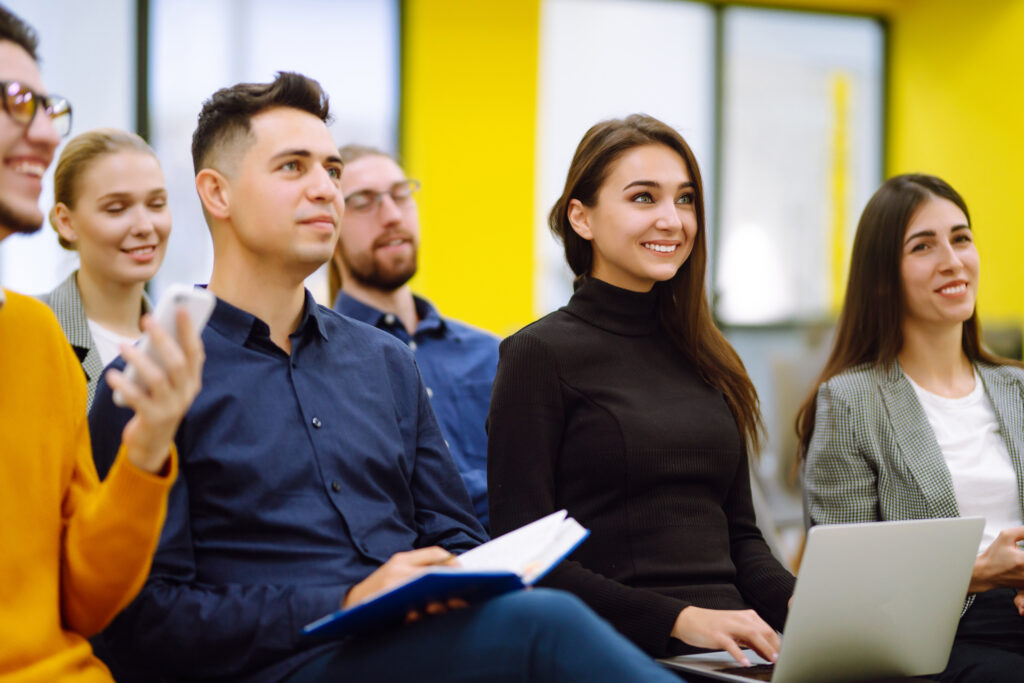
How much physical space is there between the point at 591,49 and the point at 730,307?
1.70 meters

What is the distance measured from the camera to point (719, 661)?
5.37 ft

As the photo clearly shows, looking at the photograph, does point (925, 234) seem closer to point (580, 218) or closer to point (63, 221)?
point (580, 218)

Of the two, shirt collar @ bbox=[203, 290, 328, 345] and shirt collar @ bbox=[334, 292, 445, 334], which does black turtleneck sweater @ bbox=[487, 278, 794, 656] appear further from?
shirt collar @ bbox=[334, 292, 445, 334]

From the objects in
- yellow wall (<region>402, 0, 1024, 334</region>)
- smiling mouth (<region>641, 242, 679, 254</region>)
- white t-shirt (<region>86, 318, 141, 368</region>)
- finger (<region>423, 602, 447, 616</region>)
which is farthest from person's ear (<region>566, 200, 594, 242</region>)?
yellow wall (<region>402, 0, 1024, 334</region>)

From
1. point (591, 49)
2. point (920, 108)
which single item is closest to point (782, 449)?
point (591, 49)

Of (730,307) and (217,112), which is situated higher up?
(217,112)

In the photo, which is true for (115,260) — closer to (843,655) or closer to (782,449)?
(843,655)

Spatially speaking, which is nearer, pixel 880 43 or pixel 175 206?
pixel 175 206

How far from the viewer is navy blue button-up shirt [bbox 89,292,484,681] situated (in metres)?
1.37

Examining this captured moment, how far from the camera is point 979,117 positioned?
5957 mm

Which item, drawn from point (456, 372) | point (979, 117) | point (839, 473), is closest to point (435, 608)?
point (839, 473)

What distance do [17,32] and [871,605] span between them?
1.42 metres

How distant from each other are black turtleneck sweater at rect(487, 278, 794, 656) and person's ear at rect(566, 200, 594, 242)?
0.64ft

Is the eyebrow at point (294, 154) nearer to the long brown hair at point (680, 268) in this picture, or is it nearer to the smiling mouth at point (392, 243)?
the long brown hair at point (680, 268)
